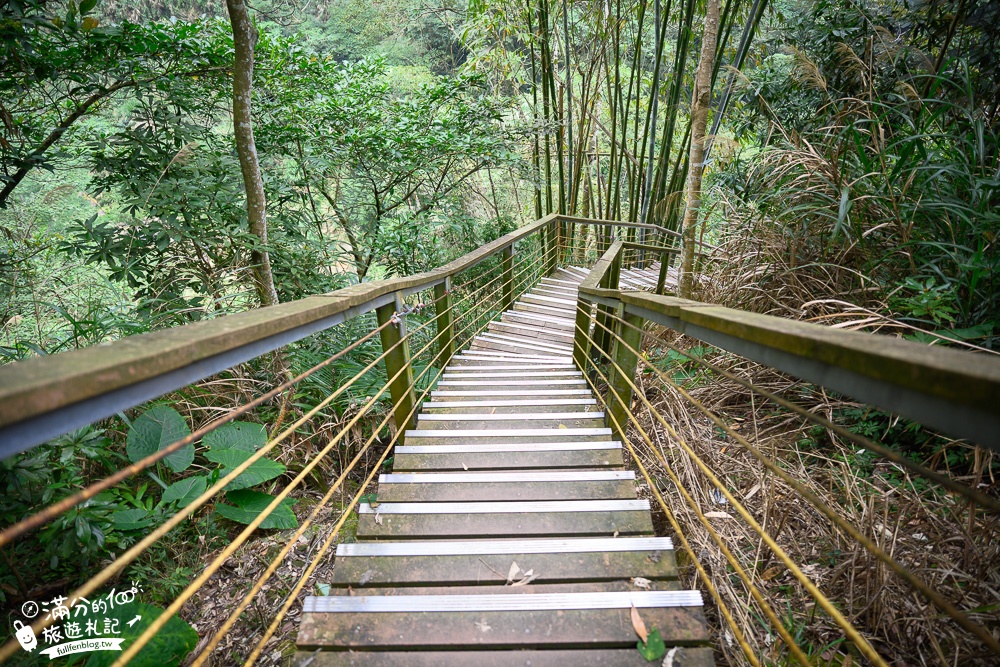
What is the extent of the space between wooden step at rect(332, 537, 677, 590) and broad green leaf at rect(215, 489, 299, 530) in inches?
31.3

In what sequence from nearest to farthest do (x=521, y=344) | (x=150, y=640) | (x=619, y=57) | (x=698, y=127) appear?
(x=150, y=640) → (x=698, y=127) → (x=521, y=344) → (x=619, y=57)

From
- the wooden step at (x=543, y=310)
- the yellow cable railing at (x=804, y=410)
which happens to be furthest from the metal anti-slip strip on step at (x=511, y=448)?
the wooden step at (x=543, y=310)

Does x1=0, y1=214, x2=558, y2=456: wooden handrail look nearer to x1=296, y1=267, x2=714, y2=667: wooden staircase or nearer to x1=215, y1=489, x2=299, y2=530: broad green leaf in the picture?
x1=296, y1=267, x2=714, y2=667: wooden staircase

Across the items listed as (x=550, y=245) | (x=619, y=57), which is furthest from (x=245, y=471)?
(x=619, y=57)

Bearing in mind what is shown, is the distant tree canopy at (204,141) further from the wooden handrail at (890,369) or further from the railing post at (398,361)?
the wooden handrail at (890,369)

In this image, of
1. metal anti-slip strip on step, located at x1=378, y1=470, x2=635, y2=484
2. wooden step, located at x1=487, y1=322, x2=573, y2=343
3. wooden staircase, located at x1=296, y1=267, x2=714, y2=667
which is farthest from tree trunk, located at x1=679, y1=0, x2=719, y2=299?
metal anti-slip strip on step, located at x1=378, y1=470, x2=635, y2=484

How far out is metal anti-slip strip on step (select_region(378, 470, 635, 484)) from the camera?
1966 mm

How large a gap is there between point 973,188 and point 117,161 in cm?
517

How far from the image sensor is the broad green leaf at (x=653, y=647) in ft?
4.00

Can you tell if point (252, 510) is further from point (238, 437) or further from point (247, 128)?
point (247, 128)

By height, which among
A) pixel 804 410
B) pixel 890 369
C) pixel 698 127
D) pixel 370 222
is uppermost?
pixel 698 127

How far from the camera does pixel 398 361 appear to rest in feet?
7.41

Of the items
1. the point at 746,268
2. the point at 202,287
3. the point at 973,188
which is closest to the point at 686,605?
the point at 973,188

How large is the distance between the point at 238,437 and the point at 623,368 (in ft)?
6.54
